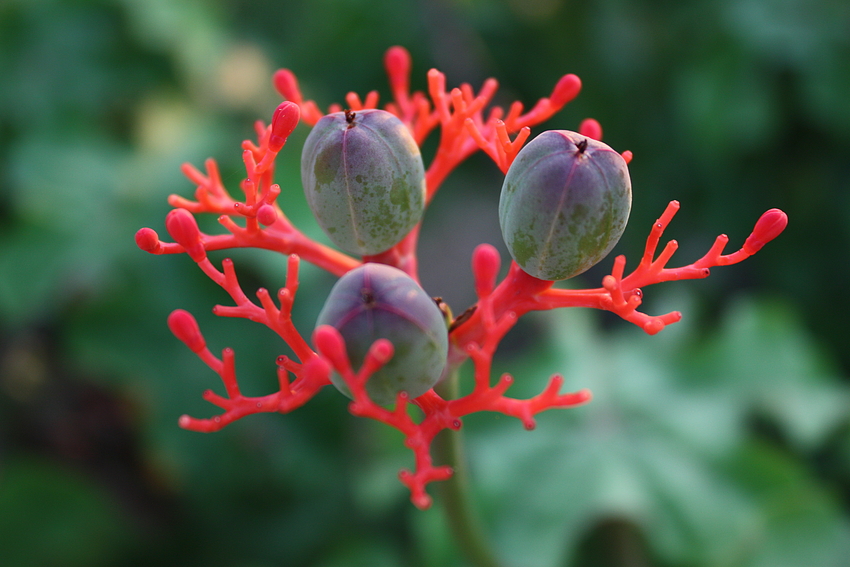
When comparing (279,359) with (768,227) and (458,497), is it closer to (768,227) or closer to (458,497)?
(458,497)

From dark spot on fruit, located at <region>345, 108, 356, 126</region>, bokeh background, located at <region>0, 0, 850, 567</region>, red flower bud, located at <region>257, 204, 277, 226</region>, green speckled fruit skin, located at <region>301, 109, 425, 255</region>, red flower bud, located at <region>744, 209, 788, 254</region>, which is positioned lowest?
bokeh background, located at <region>0, 0, 850, 567</region>

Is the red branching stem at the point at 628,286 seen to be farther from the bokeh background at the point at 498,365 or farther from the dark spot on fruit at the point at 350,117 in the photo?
the bokeh background at the point at 498,365

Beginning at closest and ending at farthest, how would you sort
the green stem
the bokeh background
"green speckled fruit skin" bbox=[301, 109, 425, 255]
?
"green speckled fruit skin" bbox=[301, 109, 425, 255] < the green stem < the bokeh background

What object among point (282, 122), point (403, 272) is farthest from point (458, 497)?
point (282, 122)

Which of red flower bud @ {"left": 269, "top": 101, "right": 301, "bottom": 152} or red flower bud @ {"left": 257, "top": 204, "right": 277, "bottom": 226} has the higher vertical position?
red flower bud @ {"left": 269, "top": 101, "right": 301, "bottom": 152}

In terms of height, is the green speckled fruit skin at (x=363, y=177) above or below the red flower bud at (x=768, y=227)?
below

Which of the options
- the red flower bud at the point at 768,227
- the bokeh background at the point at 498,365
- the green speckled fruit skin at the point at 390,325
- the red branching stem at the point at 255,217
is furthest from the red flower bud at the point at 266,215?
the bokeh background at the point at 498,365

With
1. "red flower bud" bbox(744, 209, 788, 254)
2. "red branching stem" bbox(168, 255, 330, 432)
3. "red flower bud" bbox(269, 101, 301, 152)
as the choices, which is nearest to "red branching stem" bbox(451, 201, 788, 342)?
"red flower bud" bbox(744, 209, 788, 254)

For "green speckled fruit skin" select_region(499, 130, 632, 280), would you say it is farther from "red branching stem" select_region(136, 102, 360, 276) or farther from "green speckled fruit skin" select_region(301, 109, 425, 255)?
Result: "red branching stem" select_region(136, 102, 360, 276)

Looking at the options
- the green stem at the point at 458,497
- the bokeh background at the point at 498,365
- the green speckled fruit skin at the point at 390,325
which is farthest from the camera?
the bokeh background at the point at 498,365
